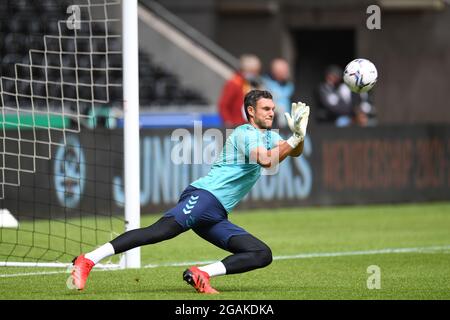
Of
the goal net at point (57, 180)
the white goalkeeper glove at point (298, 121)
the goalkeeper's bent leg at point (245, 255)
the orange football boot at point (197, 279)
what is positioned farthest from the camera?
the goal net at point (57, 180)

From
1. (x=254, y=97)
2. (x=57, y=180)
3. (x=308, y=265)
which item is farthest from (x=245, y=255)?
(x=57, y=180)

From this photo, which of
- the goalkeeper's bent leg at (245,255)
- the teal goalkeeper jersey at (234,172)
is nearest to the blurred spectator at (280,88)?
the teal goalkeeper jersey at (234,172)

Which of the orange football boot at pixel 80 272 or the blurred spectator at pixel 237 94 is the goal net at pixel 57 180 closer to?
the blurred spectator at pixel 237 94

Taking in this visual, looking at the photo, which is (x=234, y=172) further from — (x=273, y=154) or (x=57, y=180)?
(x=57, y=180)

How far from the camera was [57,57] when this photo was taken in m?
23.9

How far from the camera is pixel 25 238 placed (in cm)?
1492

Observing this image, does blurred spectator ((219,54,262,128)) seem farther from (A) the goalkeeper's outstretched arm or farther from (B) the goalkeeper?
(A) the goalkeeper's outstretched arm

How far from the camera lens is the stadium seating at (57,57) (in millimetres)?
24031

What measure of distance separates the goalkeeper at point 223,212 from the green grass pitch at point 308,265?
0.83 ft

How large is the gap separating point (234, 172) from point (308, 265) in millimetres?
2855

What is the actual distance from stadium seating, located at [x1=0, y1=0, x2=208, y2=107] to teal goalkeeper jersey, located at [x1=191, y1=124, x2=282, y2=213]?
43.3 feet

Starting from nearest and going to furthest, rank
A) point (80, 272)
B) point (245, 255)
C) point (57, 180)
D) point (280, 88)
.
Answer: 1. point (80, 272)
2. point (245, 255)
3. point (57, 180)
4. point (280, 88)

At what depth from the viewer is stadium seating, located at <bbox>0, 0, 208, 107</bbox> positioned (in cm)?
2403
